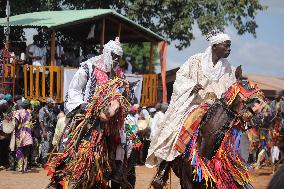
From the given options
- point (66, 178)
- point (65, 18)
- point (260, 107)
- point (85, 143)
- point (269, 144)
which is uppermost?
point (65, 18)

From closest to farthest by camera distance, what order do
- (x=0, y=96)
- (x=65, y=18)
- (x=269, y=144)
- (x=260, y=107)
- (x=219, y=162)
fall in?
(x=260, y=107), (x=219, y=162), (x=0, y=96), (x=269, y=144), (x=65, y=18)

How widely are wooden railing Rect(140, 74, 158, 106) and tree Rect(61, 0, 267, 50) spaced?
4823 millimetres

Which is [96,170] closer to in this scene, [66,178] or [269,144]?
[66,178]

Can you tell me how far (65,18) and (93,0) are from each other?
7.84 m

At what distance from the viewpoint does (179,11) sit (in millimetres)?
24125

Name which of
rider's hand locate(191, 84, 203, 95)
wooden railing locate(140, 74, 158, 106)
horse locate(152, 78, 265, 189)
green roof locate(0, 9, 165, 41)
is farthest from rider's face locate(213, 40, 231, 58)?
wooden railing locate(140, 74, 158, 106)

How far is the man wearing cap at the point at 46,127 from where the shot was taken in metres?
14.1

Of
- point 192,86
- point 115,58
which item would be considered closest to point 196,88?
point 192,86

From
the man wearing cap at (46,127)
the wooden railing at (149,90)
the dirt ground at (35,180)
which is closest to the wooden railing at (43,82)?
the man wearing cap at (46,127)

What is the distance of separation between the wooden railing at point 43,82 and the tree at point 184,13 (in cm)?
869

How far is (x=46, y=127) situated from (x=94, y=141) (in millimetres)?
8771

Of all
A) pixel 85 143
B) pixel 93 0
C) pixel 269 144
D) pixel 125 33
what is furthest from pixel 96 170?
pixel 93 0

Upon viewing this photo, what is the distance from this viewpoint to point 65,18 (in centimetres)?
1777

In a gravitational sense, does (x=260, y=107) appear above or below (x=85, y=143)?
above
